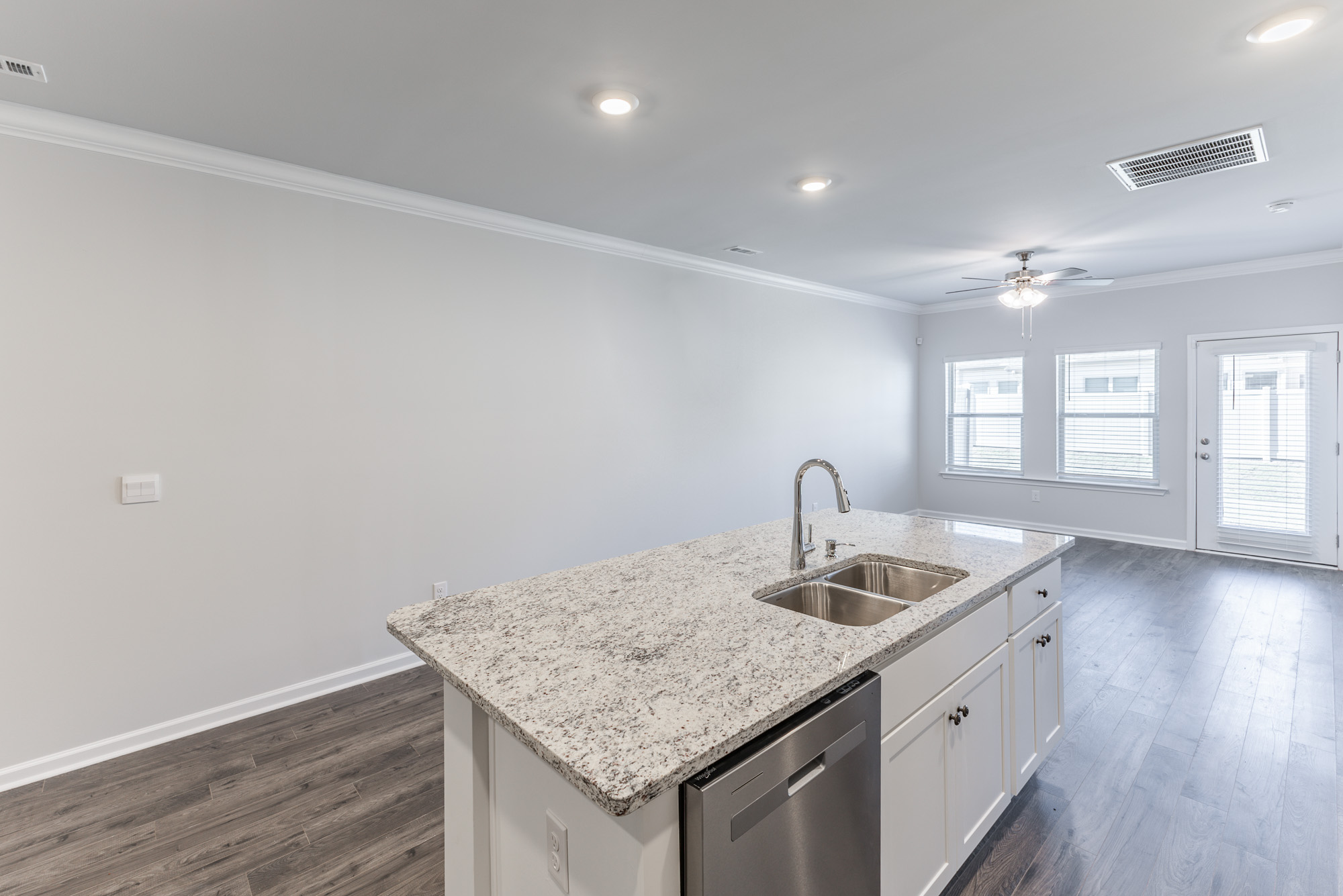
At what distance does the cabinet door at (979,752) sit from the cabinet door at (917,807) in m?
0.05

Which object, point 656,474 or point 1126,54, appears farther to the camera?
point 656,474

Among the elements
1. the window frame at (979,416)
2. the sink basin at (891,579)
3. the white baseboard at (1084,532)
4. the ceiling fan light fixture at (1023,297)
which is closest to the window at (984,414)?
the window frame at (979,416)

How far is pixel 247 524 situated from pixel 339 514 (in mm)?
392

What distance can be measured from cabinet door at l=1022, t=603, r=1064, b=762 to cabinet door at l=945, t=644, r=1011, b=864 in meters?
0.26

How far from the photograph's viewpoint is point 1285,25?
1.90 metres

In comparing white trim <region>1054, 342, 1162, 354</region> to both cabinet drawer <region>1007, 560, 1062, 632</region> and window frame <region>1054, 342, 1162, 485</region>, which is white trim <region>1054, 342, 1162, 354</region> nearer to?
window frame <region>1054, 342, 1162, 485</region>

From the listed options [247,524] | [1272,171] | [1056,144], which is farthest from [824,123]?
[247,524]

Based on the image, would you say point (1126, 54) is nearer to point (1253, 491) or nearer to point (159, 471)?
point (159, 471)

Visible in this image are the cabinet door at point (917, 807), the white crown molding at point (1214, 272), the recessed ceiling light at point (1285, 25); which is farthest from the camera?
the white crown molding at point (1214, 272)

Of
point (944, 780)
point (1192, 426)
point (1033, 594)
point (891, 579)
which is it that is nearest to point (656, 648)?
point (944, 780)

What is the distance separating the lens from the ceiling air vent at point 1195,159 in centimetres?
274

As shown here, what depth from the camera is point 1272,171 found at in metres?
3.13

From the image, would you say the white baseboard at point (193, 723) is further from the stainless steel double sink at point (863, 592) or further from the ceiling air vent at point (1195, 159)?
the ceiling air vent at point (1195, 159)

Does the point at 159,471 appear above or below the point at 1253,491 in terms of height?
above
